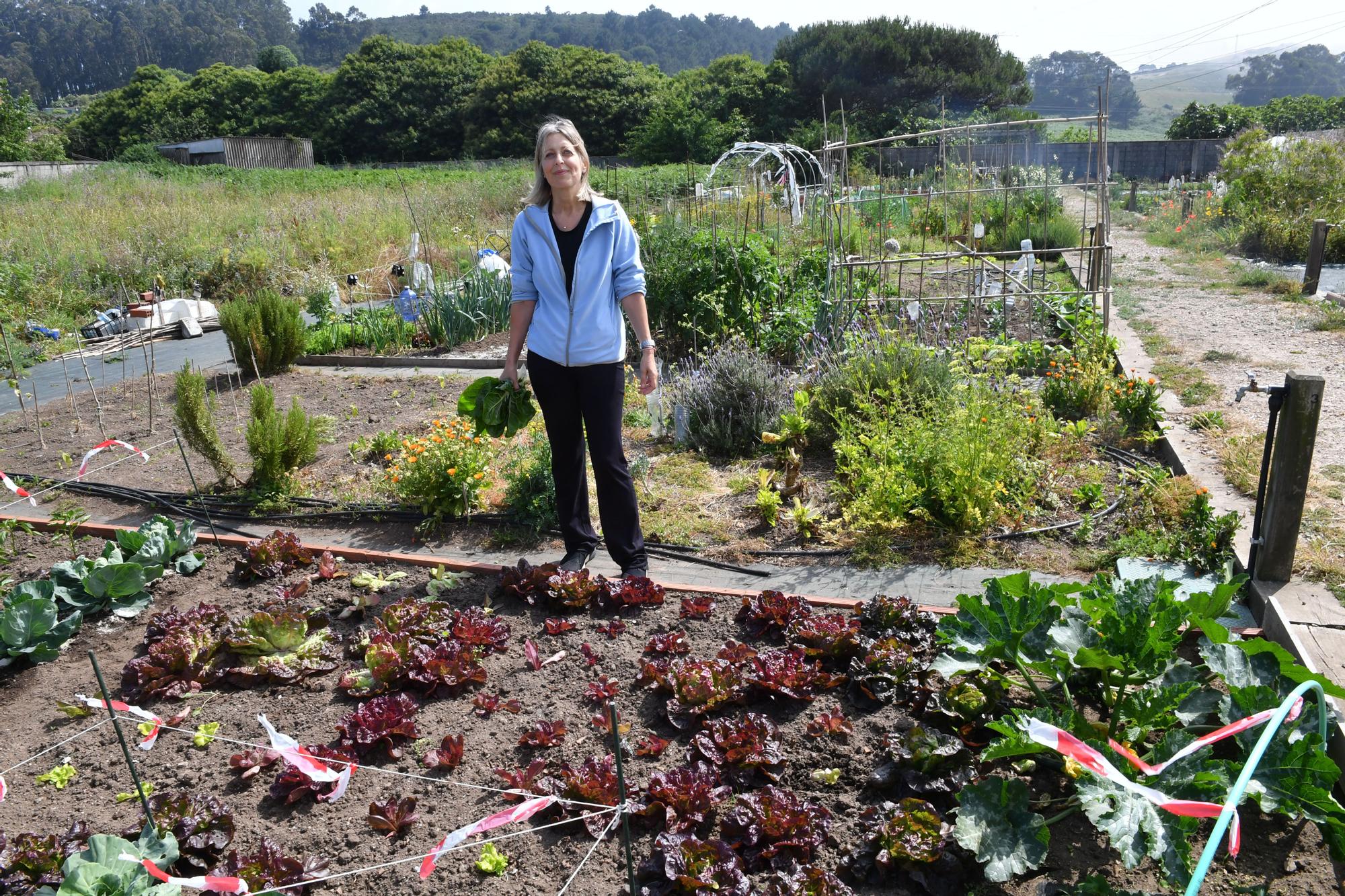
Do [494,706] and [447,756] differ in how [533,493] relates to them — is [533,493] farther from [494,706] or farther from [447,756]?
[447,756]

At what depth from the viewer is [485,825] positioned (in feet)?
6.37

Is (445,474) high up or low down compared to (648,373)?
down

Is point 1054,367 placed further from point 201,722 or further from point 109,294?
point 109,294

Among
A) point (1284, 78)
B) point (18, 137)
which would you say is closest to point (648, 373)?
point (18, 137)

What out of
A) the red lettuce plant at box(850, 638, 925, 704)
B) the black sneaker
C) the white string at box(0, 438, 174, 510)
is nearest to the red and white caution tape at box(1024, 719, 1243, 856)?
the red lettuce plant at box(850, 638, 925, 704)

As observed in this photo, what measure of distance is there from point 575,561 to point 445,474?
1.03 metres

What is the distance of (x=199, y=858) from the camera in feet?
7.15

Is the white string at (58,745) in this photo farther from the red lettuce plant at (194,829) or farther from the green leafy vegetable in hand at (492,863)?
the green leafy vegetable in hand at (492,863)

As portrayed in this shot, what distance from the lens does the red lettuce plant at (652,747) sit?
8.11ft

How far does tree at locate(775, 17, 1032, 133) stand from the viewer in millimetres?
44219

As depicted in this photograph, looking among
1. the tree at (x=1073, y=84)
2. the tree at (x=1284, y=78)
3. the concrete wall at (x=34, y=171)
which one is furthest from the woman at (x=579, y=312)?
the tree at (x=1284, y=78)

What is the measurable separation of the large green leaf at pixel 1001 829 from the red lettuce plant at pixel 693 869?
530mm

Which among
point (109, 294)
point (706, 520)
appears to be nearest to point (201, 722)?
point (706, 520)

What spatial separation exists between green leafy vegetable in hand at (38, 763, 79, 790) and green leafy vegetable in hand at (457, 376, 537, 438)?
5.94 ft
